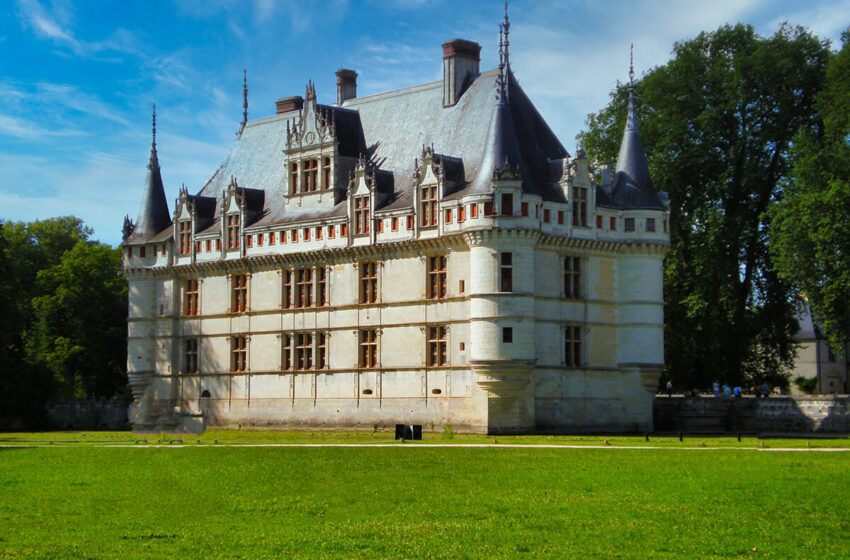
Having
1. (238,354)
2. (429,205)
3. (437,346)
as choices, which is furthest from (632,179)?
(238,354)

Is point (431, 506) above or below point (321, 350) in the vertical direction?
below

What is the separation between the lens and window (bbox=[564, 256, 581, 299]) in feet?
141

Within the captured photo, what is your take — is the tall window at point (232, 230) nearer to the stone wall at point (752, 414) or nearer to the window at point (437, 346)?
the window at point (437, 346)

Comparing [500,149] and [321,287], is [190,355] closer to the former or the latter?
[321,287]

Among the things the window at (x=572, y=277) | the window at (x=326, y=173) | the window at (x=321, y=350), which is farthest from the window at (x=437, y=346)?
the window at (x=326, y=173)

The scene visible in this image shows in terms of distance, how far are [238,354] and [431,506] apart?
3313 centimetres

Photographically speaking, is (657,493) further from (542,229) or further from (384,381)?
(384,381)

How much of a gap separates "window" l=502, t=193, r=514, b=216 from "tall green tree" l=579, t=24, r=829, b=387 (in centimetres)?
1172

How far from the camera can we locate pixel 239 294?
50469mm

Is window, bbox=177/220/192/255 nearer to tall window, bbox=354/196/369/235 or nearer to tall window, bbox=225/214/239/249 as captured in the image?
tall window, bbox=225/214/239/249

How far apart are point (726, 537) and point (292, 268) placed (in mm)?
34360

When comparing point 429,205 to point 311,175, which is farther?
point 311,175

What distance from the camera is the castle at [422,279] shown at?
40875 mm

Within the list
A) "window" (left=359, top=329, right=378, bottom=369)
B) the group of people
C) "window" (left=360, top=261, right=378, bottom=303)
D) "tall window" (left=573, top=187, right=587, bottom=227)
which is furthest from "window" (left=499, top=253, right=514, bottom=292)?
the group of people
